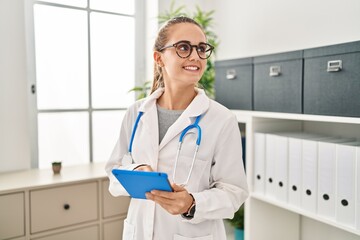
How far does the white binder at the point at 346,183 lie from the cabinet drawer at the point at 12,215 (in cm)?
158

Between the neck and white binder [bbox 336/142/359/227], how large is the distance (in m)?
0.72

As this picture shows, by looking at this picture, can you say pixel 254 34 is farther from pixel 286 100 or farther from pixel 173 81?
pixel 173 81

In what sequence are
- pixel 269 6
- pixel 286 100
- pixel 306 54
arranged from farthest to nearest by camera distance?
pixel 269 6
pixel 286 100
pixel 306 54

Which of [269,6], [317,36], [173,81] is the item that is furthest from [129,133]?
[269,6]

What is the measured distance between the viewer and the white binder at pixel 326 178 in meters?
1.54

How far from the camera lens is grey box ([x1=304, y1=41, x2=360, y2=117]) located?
1.44m

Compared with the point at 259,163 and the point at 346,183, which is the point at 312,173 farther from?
the point at 259,163

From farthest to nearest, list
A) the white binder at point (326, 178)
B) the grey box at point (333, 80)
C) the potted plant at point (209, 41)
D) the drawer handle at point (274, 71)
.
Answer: the potted plant at point (209, 41), the drawer handle at point (274, 71), the white binder at point (326, 178), the grey box at point (333, 80)

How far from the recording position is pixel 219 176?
120 cm

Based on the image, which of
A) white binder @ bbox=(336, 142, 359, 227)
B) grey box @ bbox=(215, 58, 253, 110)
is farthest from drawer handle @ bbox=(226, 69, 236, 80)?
white binder @ bbox=(336, 142, 359, 227)

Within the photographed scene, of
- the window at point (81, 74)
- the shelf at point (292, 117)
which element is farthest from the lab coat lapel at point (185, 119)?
the window at point (81, 74)

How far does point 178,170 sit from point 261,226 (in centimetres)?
106

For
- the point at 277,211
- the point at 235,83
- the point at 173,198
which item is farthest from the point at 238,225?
the point at 173,198

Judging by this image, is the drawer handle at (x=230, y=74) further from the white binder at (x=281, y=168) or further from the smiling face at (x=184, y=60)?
the smiling face at (x=184, y=60)
